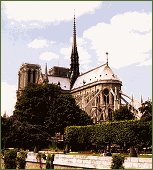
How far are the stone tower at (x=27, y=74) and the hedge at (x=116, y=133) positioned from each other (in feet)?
211

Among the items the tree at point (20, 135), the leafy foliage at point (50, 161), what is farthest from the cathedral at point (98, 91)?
the leafy foliage at point (50, 161)

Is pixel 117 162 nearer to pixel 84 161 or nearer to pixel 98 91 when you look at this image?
pixel 84 161

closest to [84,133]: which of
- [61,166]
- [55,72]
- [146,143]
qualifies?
[146,143]

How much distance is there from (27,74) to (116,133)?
71.3m

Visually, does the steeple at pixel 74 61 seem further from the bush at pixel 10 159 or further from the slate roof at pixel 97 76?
the bush at pixel 10 159

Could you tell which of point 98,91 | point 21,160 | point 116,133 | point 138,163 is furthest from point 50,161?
point 98,91

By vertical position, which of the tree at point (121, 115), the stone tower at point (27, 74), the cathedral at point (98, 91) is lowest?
the tree at point (121, 115)

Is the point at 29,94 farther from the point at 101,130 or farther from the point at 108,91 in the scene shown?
the point at 108,91

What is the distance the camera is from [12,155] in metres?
23.2

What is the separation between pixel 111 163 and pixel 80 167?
101 inches

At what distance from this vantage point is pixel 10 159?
2302 centimetres

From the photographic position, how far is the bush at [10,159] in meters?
22.8

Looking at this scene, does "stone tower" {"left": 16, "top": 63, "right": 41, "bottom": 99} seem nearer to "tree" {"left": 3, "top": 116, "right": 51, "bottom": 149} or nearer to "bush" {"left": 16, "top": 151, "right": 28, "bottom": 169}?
"tree" {"left": 3, "top": 116, "right": 51, "bottom": 149}

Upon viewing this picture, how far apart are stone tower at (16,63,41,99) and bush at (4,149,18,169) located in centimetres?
7166
